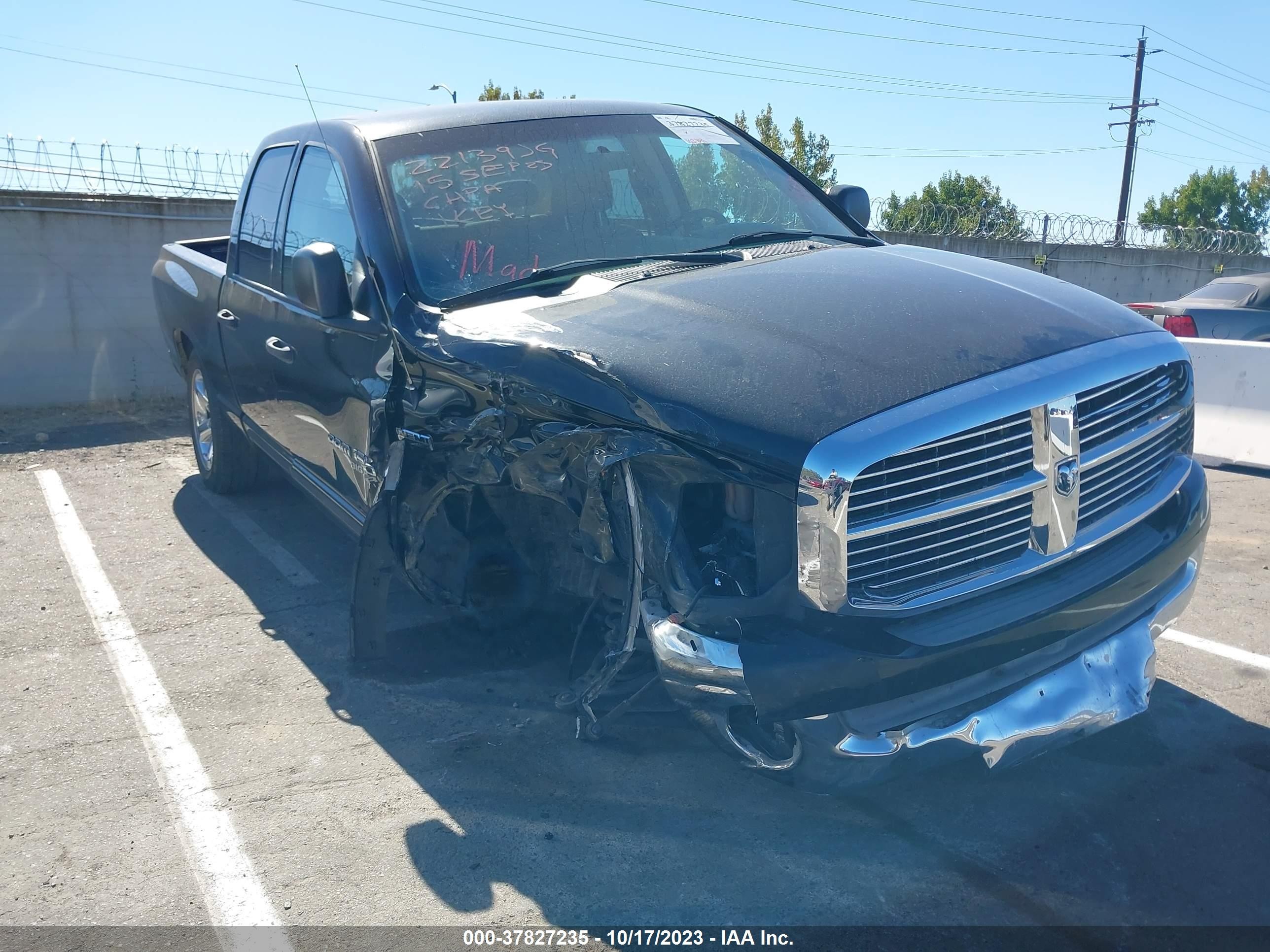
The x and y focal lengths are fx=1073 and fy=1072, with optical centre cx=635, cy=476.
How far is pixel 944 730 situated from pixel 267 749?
2.28 m

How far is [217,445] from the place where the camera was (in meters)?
6.40

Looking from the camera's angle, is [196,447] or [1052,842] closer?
[1052,842]

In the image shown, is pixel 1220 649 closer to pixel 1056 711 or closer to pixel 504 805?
pixel 1056 711

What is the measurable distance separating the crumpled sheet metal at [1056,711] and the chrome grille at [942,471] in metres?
0.46

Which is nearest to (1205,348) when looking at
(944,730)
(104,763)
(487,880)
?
(944,730)

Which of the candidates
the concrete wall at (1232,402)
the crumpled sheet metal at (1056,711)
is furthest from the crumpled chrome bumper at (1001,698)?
the concrete wall at (1232,402)

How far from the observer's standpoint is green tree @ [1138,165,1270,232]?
67500mm

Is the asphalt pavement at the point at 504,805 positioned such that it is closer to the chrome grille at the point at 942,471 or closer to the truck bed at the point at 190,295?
the chrome grille at the point at 942,471

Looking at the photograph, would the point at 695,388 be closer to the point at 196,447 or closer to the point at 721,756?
the point at 721,756

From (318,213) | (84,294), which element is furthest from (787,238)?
(84,294)

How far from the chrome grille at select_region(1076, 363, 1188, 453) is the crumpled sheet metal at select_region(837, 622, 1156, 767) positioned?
0.57 metres

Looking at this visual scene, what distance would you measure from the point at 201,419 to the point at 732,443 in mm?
5079

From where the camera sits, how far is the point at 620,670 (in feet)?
10.1

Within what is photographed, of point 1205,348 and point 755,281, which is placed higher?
point 755,281
